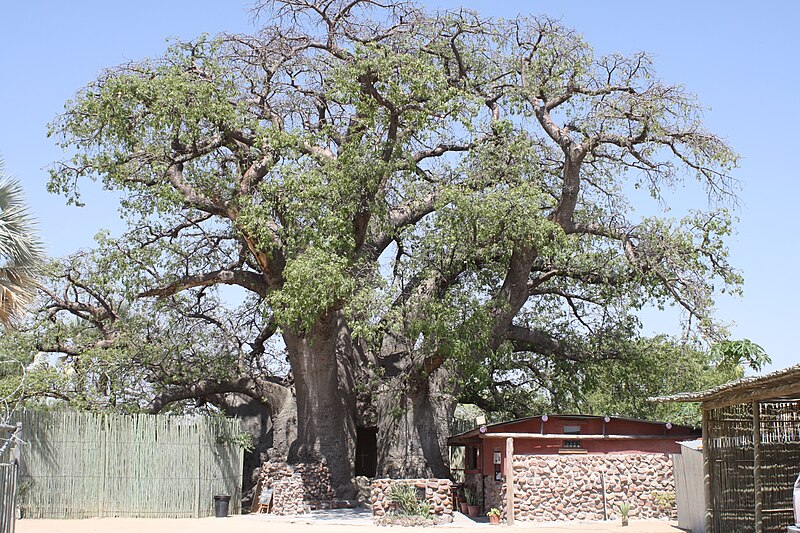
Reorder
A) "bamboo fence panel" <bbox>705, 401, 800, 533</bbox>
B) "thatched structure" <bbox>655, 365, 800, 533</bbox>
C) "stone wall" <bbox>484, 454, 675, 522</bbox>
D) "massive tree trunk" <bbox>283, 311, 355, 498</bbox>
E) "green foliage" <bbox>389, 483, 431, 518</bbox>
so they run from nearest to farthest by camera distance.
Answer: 1. "thatched structure" <bbox>655, 365, 800, 533</bbox>
2. "bamboo fence panel" <bbox>705, 401, 800, 533</bbox>
3. "stone wall" <bbox>484, 454, 675, 522</bbox>
4. "green foliage" <bbox>389, 483, 431, 518</bbox>
5. "massive tree trunk" <bbox>283, 311, 355, 498</bbox>

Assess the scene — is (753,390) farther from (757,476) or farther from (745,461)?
(745,461)

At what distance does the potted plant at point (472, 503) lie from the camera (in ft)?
69.7

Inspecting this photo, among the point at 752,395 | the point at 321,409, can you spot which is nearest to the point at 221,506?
the point at 321,409

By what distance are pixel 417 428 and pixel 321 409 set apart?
253 centimetres

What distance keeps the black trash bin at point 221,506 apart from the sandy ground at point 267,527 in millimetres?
1195

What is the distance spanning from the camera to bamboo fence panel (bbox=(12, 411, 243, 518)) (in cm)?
2008

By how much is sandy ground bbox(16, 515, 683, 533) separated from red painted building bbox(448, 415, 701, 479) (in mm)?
1605

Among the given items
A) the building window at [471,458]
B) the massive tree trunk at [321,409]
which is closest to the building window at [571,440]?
the building window at [471,458]

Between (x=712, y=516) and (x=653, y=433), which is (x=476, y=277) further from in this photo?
(x=712, y=516)

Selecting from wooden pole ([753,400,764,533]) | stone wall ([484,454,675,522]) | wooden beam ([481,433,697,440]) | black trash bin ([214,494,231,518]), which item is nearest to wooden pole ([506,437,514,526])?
stone wall ([484,454,675,522])

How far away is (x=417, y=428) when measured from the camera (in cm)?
2291

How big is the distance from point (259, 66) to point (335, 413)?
908cm

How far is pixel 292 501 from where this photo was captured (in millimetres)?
21938

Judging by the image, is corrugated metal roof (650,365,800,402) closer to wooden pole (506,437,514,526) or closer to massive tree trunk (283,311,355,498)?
wooden pole (506,437,514,526)
